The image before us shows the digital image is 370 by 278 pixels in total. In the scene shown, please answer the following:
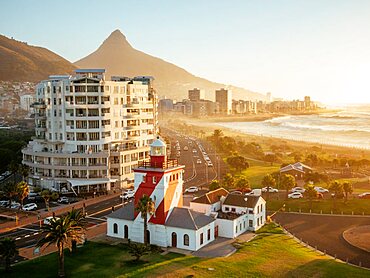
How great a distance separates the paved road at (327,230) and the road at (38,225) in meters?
23.9

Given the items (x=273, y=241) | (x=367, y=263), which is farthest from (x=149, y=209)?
(x=367, y=263)

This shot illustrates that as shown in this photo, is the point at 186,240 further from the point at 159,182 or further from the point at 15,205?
the point at 15,205

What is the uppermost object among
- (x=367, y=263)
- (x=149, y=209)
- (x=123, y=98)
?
(x=123, y=98)

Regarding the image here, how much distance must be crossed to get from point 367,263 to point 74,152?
5267 cm

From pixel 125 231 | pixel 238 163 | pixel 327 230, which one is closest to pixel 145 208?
pixel 125 231

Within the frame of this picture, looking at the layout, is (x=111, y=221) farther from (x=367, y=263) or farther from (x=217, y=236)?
(x=367, y=263)

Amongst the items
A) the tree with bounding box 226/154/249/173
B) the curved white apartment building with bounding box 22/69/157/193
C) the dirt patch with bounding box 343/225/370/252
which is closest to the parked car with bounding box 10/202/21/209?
the curved white apartment building with bounding box 22/69/157/193

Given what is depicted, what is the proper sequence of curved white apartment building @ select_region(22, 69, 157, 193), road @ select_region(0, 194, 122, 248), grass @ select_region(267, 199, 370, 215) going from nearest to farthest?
1. road @ select_region(0, 194, 122, 248)
2. grass @ select_region(267, 199, 370, 215)
3. curved white apartment building @ select_region(22, 69, 157, 193)

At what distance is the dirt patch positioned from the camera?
45.6 meters

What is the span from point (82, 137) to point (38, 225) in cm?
2702

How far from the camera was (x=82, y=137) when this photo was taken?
76.8 meters

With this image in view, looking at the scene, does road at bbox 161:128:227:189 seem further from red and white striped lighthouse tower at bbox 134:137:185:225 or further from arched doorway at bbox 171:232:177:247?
arched doorway at bbox 171:232:177:247

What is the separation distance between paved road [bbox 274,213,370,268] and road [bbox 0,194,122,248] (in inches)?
941

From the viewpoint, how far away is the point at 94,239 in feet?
150
